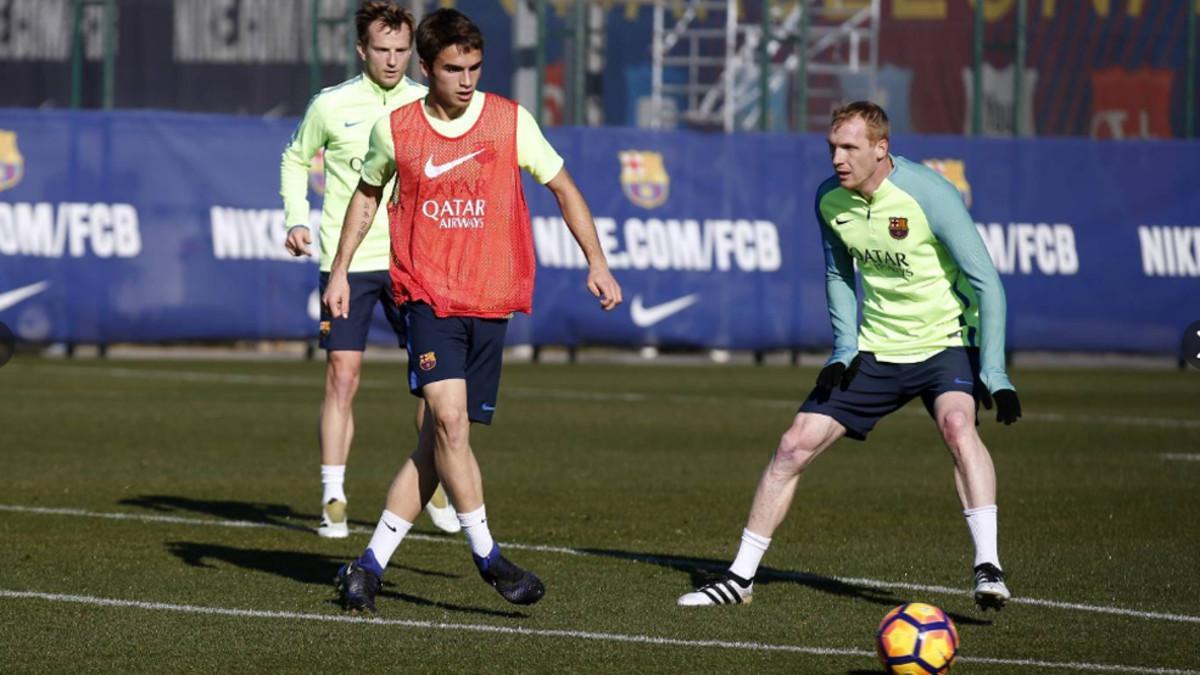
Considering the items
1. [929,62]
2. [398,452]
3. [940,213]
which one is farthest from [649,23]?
[940,213]

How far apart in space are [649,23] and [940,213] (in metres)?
18.0

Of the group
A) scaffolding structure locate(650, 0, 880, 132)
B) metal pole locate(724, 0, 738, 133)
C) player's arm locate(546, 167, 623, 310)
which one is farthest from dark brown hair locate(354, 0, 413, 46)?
metal pole locate(724, 0, 738, 133)

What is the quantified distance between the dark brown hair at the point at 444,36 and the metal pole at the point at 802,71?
18.2 m

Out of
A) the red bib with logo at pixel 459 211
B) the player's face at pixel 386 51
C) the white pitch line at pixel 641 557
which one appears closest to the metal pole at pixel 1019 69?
the player's face at pixel 386 51

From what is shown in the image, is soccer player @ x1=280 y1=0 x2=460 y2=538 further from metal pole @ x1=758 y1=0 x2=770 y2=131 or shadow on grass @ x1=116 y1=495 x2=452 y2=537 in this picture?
metal pole @ x1=758 y1=0 x2=770 y2=131

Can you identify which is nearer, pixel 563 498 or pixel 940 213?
pixel 940 213

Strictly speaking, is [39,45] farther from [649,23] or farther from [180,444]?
[180,444]

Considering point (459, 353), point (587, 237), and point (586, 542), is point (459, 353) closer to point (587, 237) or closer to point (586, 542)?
point (587, 237)

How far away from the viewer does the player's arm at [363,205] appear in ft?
24.4

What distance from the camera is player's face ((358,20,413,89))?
9.49 m

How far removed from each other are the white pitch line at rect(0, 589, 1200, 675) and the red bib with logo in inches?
44.3

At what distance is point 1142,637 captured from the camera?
7102 mm

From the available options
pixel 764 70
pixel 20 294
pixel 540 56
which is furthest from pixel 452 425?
pixel 764 70

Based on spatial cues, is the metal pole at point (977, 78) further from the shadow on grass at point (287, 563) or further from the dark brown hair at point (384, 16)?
the shadow on grass at point (287, 563)
